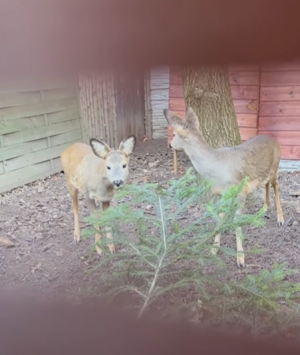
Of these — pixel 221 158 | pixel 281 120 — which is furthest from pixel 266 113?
pixel 221 158

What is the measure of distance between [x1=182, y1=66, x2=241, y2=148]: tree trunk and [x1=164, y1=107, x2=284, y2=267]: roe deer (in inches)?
3.8

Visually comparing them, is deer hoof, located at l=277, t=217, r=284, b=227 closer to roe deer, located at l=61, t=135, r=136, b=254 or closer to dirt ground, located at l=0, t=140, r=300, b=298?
dirt ground, located at l=0, t=140, r=300, b=298

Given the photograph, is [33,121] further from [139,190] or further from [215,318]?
Result: [215,318]

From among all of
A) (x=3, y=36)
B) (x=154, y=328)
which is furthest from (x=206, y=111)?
(x=3, y=36)

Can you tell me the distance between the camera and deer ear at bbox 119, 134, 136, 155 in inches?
43.8

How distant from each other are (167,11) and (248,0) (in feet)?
0.12

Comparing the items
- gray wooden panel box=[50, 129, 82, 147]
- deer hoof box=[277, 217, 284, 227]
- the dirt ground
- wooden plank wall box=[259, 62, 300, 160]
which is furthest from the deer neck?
deer hoof box=[277, 217, 284, 227]

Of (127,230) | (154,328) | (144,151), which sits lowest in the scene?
(127,230)

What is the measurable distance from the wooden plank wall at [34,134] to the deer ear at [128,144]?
0.13m

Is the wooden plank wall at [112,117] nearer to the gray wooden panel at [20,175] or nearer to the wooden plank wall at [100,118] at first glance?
the wooden plank wall at [100,118]

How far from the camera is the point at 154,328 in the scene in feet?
1.18

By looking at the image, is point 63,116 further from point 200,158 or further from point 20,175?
point 200,158

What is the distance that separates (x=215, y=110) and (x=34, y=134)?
0.75 m

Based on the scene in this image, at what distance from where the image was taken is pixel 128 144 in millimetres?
1115
